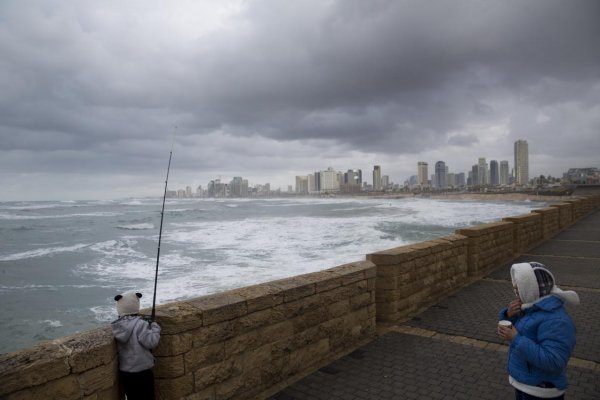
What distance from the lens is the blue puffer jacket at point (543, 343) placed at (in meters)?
2.36

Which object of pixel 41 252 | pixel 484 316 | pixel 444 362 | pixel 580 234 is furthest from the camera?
pixel 41 252

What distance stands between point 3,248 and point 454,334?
1269 inches

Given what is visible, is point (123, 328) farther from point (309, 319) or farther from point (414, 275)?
point (414, 275)

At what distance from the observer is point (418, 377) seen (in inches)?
169

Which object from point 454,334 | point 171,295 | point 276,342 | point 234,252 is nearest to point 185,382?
point 276,342

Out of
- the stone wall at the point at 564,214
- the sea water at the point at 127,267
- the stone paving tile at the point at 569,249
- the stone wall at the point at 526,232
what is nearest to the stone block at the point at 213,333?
the sea water at the point at 127,267

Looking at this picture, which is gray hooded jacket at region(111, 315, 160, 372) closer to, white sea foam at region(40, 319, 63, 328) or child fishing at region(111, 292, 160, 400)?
child fishing at region(111, 292, 160, 400)

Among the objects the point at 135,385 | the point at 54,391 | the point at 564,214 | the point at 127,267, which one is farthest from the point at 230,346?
the point at 564,214

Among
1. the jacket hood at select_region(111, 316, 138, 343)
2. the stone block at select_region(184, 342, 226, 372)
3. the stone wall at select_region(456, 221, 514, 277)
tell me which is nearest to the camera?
the jacket hood at select_region(111, 316, 138, 343)

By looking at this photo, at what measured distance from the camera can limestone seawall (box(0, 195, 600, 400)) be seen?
2.67 metres

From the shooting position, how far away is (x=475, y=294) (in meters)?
7.79

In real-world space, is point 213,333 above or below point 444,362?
above

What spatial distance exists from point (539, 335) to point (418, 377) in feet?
7.10

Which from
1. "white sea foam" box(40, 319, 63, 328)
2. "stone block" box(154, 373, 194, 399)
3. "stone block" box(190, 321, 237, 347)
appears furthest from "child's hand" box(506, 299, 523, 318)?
"white sea foam" box(40, 319, 63, 328)
